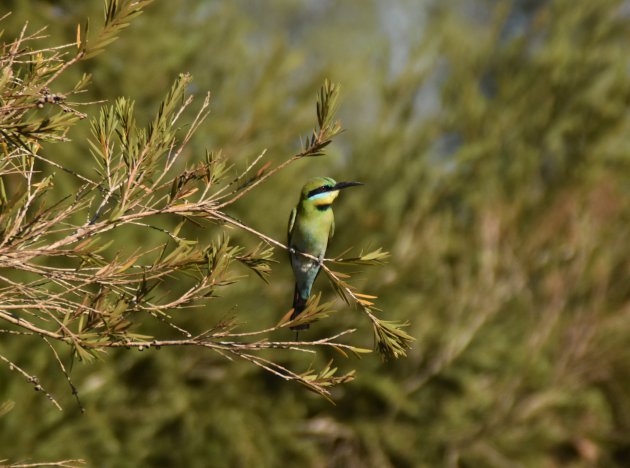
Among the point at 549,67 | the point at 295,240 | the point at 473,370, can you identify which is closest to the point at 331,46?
the point at 549,67

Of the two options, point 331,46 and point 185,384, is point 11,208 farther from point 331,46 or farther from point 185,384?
point 331,46

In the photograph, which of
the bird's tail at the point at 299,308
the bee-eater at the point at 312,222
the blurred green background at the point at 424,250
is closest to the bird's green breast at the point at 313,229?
the bee-eater at the point at 312,222

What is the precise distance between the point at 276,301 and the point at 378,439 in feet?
6.11

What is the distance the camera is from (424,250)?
382 inches

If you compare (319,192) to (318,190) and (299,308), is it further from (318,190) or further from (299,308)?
(299,308)

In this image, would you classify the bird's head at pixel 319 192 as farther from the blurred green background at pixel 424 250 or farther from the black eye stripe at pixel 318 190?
the blurred green background at pixel 424 250

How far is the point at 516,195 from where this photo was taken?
10.3m

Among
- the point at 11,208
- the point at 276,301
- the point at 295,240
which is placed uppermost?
the point at 11,208

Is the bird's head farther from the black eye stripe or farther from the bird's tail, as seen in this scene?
the bird's tail

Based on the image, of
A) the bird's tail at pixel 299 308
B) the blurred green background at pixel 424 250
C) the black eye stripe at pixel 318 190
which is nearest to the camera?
the bird's tail at pixel 299 308

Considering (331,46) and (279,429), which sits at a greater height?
(279,429)

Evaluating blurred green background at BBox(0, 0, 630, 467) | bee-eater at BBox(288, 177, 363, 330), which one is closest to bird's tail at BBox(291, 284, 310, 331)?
bee-eater at BBox(288, 177, 363, 330)

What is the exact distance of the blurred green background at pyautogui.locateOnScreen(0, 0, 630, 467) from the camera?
8375 millimetres

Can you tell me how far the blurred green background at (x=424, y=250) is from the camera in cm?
838
